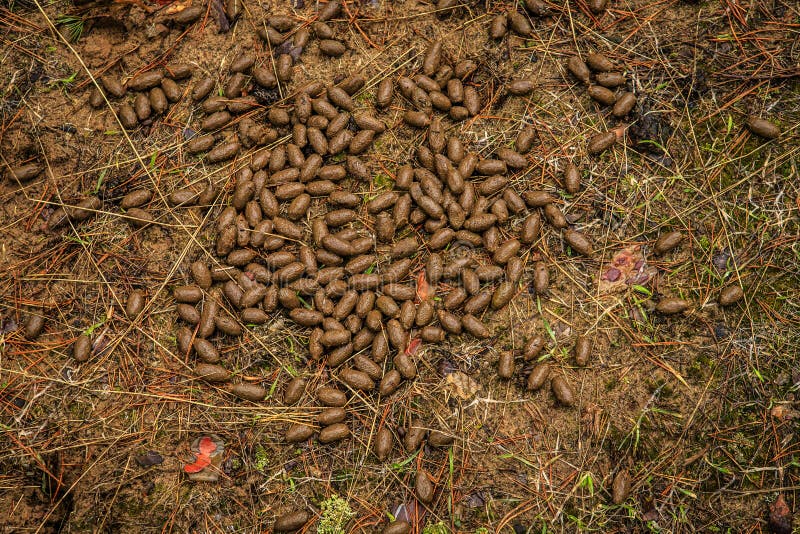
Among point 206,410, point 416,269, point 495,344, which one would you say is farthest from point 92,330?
point 495,344

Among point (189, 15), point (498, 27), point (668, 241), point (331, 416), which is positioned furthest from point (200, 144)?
point (668, 241)

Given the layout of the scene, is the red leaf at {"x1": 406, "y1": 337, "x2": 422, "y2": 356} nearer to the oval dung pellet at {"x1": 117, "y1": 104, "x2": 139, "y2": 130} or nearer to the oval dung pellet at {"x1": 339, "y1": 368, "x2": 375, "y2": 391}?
the oval dung pellet at {"x1": 339, "y1": 368, "x2": 375, "y2": 391}

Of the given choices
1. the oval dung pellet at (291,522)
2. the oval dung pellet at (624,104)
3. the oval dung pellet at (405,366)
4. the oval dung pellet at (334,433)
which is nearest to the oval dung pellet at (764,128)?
the oval dung pellet at (624,104)

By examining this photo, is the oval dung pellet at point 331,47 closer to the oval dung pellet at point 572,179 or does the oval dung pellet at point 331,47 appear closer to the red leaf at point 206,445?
the oval dung pellet at point 572,179

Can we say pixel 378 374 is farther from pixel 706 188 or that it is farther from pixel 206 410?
pixel 706 188

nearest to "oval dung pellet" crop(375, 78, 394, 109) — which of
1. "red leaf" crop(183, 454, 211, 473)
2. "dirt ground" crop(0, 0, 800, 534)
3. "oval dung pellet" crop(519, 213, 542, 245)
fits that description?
"dirt ground" crop(0, 0, 800, 534)

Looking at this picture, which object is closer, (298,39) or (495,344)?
(495,344)
